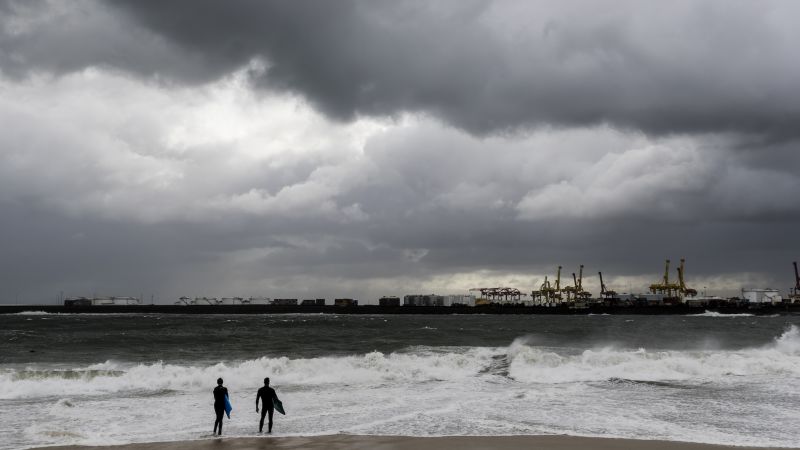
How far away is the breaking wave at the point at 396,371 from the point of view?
2520cm

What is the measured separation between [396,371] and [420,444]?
14.2 m

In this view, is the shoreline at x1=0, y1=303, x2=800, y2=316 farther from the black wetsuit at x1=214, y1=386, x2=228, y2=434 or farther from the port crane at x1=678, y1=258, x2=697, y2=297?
the black wetsuit at x1=214, y1=386, x2=228, y2=434

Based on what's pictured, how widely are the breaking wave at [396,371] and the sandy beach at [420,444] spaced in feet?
35.2

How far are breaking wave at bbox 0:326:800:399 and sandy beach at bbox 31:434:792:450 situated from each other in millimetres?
10741

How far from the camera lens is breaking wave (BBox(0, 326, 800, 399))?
25203mm

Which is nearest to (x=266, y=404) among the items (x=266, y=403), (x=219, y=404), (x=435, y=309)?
(x=266, y=403)

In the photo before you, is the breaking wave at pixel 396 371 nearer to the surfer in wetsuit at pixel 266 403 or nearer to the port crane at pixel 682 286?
the surfer in wetsuit at pixel 266 403

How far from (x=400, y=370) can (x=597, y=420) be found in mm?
12446

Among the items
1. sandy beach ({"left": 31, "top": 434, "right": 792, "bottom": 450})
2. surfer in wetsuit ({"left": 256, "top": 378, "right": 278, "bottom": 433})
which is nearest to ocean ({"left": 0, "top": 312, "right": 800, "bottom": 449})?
surfer in wetsuit ({"left": 256, "top": 378, "right": 278, "bottom": 433})

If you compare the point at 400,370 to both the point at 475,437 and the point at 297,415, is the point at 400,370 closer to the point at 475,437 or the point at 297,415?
the point at 297,415

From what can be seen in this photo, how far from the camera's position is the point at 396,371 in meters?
28.4

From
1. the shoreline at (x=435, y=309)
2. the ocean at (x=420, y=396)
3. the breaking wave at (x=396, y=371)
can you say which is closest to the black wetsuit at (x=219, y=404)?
the ocean at (x=420, y=396)

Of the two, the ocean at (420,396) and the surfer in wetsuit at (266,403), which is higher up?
the surfer in wetsuit at (266,403)

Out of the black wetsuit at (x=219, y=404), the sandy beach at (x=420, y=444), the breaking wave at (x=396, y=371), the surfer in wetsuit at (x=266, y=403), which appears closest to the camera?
the sandy beach at (x=420, y=444)
